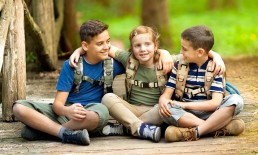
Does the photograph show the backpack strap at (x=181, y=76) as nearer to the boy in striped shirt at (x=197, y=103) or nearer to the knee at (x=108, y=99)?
the boy in striped shirt at (x=197, y=103)

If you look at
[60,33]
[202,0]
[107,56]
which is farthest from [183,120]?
[202,0]

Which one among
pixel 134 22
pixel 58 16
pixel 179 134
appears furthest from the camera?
pixel 134 22

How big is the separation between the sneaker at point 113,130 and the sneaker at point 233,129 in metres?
0.76

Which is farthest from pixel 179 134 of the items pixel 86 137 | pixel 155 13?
pixel 155 13

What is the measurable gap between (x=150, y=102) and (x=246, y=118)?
883mm

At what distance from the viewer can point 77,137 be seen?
14.4 feet

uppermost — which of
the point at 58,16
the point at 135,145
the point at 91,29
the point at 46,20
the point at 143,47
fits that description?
the point at 58,16

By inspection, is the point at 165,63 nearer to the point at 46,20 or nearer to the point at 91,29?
the point at 91,29

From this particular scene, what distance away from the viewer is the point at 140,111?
483cm

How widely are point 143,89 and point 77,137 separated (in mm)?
771

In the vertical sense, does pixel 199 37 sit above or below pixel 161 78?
above

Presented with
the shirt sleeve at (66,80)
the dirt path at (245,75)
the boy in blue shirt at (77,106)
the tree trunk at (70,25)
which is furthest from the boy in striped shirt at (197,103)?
the tree trunk at (70,25)

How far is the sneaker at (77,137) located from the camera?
14.4 ft

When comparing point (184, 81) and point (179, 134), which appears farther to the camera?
point (184, 81)
